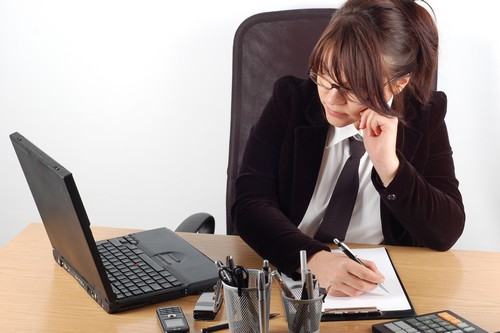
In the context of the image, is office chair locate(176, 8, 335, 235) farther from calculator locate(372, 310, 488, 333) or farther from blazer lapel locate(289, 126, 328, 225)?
calculator locate(372, 310, 488, 333)

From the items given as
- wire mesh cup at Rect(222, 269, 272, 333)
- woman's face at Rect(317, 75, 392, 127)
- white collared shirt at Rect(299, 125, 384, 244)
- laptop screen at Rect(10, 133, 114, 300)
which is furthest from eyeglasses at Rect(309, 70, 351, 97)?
laptop screen at Rect(10, 133, 114, 300)

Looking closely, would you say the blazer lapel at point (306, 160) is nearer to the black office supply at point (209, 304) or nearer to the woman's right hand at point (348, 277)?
the woman's right hand at point (348, 277)

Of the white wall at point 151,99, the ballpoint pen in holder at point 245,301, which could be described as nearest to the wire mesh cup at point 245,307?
the ballpoint pen in holder at point 245,301

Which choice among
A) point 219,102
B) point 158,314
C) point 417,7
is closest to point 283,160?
point 417,7

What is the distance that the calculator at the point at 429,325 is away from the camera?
1256 millimetres

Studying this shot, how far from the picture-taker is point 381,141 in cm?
158

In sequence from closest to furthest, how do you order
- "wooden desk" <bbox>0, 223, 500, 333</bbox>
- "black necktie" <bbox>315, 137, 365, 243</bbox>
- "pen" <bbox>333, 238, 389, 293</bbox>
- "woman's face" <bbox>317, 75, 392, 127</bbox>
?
"wooden desk" <bbox>0, 223, 500, 333</bbox>, "pen" <bbox>333, 238, 389, 293</bbox>, "woman's face" <bbox>317, 75, 392, 127</bbox>, "black necktie" <bbox>315, 137, 365, 243</bbox>

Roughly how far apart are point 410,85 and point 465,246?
3.47 ft

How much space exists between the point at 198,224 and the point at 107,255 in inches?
15.0

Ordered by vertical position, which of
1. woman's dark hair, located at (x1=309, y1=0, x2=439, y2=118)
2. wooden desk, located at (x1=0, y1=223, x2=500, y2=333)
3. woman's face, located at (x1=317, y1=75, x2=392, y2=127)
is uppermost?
woman's dark hair, located at (x1=309, y1=0, x2=439, y2=118)

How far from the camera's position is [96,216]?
2818 mm

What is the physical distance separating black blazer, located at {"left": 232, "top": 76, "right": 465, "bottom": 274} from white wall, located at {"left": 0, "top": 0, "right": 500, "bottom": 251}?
680 millimetres

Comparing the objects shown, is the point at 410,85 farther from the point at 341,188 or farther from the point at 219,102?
the point at 219,102

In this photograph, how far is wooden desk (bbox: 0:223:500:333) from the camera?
132 cm
